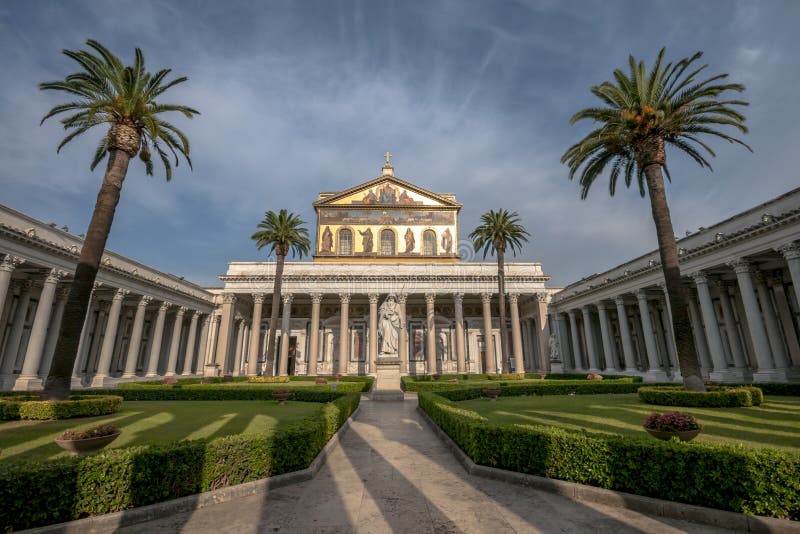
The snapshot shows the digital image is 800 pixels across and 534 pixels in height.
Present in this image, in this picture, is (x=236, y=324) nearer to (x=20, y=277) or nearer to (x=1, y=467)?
(x=20, y=277)

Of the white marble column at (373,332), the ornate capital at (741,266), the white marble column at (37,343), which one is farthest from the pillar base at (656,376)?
the white marble column at (37,343)

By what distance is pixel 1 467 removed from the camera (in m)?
4.83

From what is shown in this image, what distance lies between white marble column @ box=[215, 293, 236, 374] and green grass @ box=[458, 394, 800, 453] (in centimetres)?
2801

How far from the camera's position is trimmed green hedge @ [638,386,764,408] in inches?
539

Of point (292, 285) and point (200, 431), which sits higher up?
point (292, 285)

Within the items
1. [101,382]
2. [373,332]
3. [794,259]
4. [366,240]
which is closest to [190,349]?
[101,382]

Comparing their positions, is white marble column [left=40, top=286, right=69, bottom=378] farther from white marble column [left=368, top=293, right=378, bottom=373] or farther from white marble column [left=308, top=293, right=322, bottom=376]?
white marble column [left=368, top=293, right=378, bottom=373]

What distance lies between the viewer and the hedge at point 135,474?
4.78 m

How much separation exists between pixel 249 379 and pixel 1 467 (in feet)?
91.6

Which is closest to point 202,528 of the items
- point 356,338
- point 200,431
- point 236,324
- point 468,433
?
point 468,433

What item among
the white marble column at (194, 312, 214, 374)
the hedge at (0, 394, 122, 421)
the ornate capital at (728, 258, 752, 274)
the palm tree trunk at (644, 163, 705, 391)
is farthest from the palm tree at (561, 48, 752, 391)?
the white marble column at (194, 312, 214, 374)

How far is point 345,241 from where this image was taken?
141 feet

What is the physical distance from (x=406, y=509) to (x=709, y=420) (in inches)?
424

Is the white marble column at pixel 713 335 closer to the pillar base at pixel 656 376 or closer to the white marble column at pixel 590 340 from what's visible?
the pillar base at pixel 656 376
